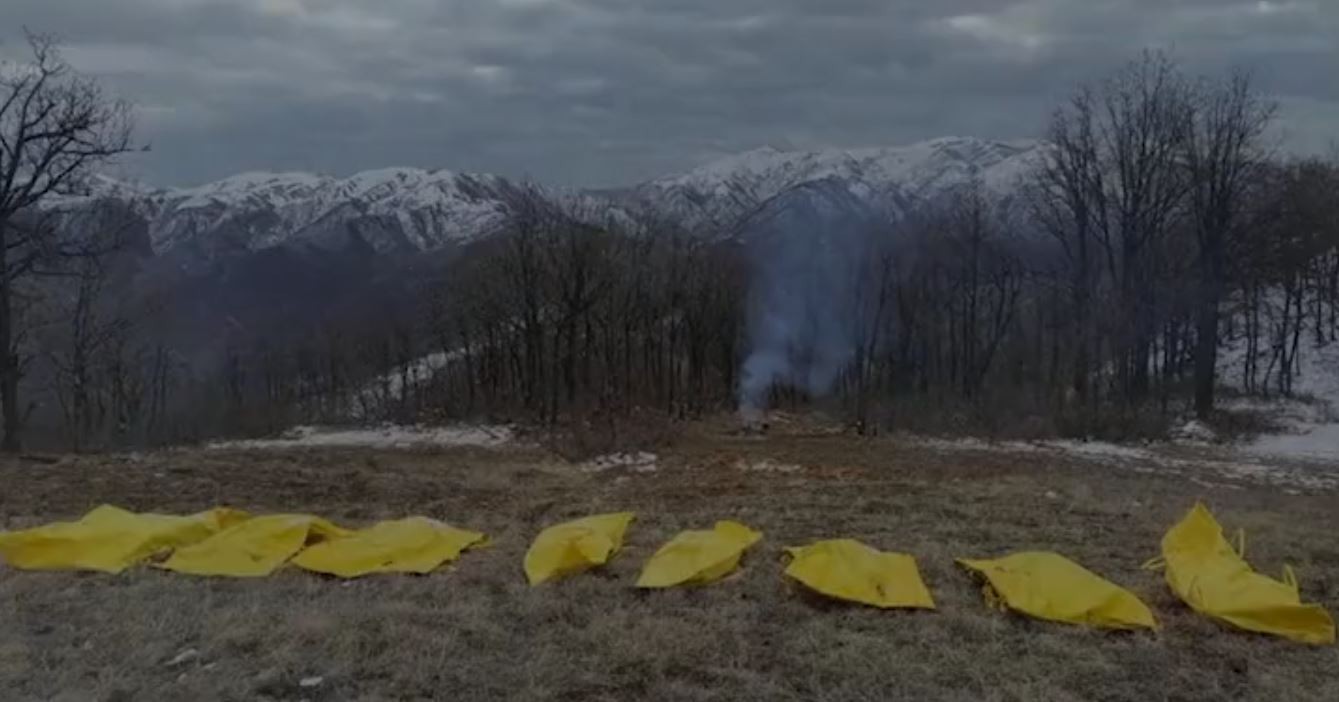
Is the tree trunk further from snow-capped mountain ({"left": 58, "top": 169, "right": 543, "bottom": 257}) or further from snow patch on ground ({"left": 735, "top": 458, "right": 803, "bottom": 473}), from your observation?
snow-capped mountain ({"left": 58, "top": 169, "right": 543, "bottom": 257})

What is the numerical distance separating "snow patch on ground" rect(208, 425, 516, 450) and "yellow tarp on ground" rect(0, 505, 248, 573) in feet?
33.5

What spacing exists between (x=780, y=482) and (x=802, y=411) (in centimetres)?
1563

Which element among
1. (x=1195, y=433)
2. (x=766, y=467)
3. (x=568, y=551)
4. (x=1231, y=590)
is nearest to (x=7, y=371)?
(x=766, y=467)

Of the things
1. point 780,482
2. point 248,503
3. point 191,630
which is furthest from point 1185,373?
point 191,630

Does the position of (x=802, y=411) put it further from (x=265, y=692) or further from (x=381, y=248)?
(x=381, y=248)

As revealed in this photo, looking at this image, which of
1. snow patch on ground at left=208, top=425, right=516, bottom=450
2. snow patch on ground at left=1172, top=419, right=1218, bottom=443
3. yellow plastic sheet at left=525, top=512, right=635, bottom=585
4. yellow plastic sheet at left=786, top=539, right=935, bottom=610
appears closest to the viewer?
yellow plastic sheet at left=786, top=539, right=935, bottom=610

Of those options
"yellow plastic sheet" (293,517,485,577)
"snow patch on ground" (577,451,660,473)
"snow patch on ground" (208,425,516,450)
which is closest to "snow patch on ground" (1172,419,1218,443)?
"snow patch on ground" (577,451,660,473)

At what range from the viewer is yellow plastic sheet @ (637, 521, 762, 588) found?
5.89 m

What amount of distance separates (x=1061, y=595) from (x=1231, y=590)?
814 millimetres

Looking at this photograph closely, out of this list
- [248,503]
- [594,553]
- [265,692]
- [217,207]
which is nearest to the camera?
[265,692]

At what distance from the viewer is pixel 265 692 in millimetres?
4387

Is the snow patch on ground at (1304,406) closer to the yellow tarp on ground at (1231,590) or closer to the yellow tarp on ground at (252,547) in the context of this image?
the yellow tarp on ground at (1231,590)

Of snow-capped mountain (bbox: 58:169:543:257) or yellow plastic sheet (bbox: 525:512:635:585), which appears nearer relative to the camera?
yellow plastic sheet (bbox: 525:512:635:585)

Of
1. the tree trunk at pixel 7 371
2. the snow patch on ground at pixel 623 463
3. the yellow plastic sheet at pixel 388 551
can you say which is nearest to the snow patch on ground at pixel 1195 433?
the snow patch on ground at pixel 623 463
